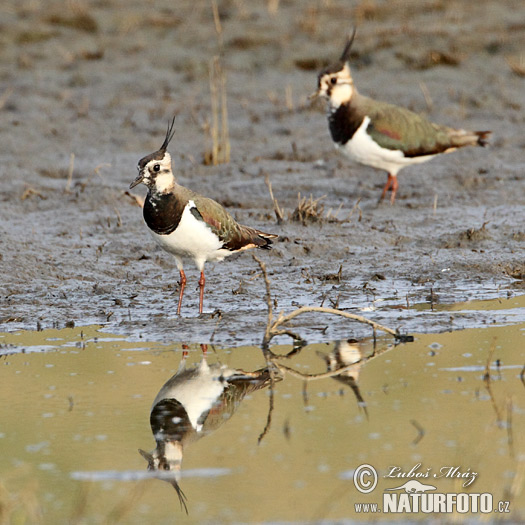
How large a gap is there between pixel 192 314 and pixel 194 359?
1.03 meters

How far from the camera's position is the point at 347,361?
6.04 meters

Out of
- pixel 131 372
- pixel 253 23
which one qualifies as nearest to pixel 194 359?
pixel 131 372

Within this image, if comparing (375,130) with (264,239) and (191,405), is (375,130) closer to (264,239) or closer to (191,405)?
(264,239)

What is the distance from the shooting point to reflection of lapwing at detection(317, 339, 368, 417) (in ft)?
18.6

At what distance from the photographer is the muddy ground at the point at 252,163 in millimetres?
7551

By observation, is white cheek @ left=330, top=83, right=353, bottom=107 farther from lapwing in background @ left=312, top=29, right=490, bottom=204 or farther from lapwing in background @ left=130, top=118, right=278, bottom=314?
lapwing in background @ left=130, top=118, right=278, bottom=314

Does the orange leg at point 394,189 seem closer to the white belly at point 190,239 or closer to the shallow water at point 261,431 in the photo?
the white belly at point 190,239

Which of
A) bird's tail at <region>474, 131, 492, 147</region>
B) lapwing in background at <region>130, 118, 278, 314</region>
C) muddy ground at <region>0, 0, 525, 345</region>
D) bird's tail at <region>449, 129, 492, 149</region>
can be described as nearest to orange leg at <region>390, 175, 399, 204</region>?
muddy ground at <region>0, 0, 525, 345</region>

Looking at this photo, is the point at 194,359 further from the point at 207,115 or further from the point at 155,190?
the point at 207,115

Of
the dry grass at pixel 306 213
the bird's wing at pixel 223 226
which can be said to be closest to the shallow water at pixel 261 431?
the bird's wing at pixel 223 226

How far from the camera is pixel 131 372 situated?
591 cm

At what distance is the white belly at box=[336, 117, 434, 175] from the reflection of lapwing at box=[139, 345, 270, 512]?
4091mm

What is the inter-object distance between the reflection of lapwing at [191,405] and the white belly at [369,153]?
4091mm

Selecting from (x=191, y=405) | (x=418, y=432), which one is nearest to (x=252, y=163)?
(x=191, y=405)
